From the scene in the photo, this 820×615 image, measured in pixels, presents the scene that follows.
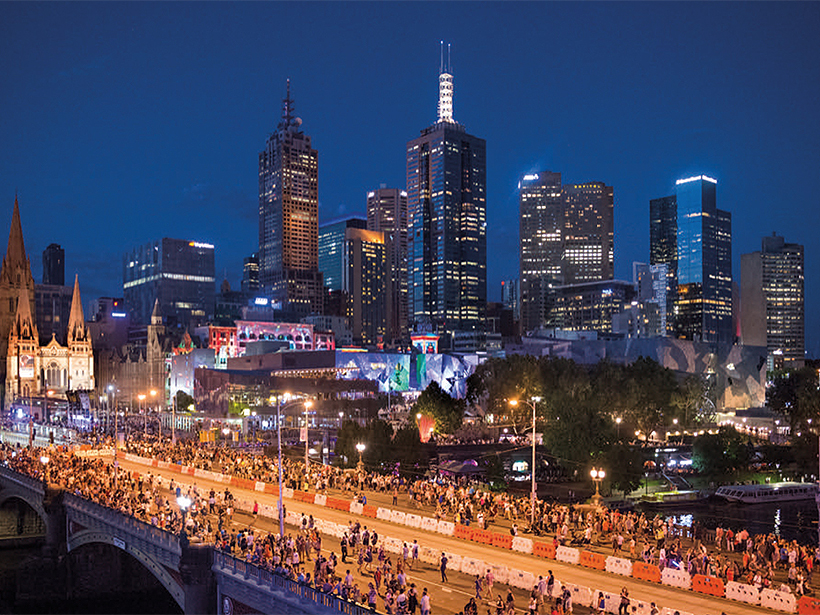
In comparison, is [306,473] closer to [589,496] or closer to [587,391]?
[589,496]

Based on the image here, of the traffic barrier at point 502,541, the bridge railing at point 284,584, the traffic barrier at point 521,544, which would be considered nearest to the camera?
the bridge railing at point 284,584

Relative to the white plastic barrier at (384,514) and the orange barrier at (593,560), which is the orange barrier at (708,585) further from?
the white plastic barrier at (384,514)

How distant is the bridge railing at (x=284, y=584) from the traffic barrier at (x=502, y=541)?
12.8 meters

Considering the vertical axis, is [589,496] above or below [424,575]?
below

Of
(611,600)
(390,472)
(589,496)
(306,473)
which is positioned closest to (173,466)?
(306,473)

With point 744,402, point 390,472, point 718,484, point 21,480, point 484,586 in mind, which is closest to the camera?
point 484,586

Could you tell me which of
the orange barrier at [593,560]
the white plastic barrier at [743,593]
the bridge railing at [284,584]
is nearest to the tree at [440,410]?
the orange barrier at [593,560]

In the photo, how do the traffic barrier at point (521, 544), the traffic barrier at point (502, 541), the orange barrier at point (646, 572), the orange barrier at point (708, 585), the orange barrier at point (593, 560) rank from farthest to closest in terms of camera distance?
the traffic barrier at point (502, 541), the traffic barrier at point (521, 544), the orange barrier at point (593, 560), the orange barrier at point (646, 572), the orange barrier at point (708, 585)

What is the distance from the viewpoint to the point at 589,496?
78.3m

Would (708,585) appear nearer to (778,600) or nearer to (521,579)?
(778,600)

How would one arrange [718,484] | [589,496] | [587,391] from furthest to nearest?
1. [587,391]
2. [718,484]
3. [589,496]

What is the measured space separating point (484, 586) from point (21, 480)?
→ 47.5 meters

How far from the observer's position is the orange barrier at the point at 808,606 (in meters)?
29.4

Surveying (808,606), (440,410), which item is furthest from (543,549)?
(440,410)
